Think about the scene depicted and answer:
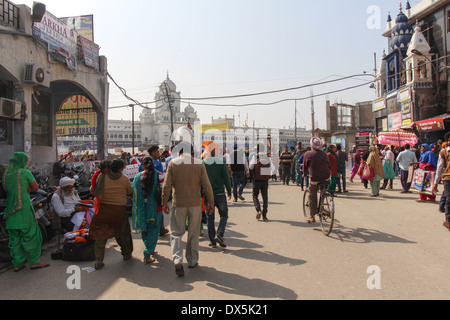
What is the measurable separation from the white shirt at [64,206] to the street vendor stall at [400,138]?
61.2ft

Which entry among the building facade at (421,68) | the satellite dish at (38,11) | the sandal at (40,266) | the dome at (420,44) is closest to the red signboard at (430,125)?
the building facade at (421,68)

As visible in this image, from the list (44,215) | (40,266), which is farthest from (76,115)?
(40,266)

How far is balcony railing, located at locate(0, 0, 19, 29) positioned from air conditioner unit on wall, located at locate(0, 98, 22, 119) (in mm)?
→ 2110

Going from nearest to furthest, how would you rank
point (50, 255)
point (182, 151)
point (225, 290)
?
point (225, 290), point (182, 151), point (50, 255)

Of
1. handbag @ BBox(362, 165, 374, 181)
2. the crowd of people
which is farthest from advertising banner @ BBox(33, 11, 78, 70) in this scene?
handbag @ BBox(362, 165, 374, 181)

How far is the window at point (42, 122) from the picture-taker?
14414 millimetres

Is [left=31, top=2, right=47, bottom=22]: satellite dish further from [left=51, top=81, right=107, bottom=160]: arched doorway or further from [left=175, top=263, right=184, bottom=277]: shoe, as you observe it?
[left=175, top=263, right=184, bottom=277]: shoe

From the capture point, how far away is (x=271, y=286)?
143 inches

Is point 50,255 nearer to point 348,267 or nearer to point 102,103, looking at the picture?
point 348,267

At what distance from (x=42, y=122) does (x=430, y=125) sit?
812 inches

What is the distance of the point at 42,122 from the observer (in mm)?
15062

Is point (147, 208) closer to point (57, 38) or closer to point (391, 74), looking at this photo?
point (57, 38)

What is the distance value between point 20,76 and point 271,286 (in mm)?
9305
